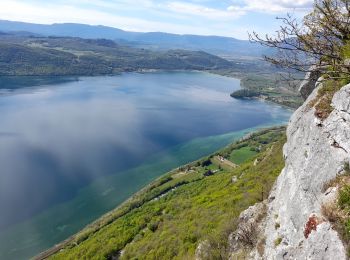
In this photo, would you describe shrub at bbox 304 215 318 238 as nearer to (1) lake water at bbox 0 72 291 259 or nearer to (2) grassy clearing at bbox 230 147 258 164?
(1) lake water at bbox 0 72 291 259

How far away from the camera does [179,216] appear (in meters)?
29.1

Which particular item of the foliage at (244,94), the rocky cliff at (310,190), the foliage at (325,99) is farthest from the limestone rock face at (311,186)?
the foliage at (244,94)

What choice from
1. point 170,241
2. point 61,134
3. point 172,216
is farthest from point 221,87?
point 170,241

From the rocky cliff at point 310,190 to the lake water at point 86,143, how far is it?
95.1ft

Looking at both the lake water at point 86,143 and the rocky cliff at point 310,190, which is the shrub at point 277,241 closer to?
the rocky cliff at point 310,190

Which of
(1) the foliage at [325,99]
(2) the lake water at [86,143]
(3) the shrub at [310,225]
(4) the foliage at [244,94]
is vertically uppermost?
(1) the foliage at [325,99]

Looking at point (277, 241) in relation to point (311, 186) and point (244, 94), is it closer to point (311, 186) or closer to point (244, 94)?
point (311, 186)

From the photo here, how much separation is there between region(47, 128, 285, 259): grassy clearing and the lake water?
137 inches

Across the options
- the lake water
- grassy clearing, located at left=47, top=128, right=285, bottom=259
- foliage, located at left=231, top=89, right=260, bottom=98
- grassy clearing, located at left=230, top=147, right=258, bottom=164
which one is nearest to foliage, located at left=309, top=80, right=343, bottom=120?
grassy clearing, located at left=47, top=128, right=285, bottom=259

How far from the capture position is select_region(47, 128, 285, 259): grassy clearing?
757 inches

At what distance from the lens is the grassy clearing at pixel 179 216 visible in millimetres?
19219

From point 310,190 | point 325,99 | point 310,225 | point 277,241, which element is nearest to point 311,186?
point 310,190

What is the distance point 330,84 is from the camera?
333 inches

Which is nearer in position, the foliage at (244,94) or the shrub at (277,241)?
A: the shrub at (277,241)
